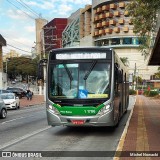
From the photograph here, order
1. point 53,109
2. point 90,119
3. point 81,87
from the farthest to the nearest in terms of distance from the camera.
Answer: point 53,109
point 81,87
point 90,119

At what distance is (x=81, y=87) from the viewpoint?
530 inches

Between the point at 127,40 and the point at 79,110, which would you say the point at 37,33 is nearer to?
the point at 127,40

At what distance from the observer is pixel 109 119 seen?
13.2 m

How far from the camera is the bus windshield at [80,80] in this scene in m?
13.4

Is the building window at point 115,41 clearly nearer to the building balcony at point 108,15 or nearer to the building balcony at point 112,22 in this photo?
the building balcony at point 112,22

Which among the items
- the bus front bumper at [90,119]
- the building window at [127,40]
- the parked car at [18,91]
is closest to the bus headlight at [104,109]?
the bus front bumper at [90,119]

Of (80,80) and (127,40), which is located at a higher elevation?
(127,40)

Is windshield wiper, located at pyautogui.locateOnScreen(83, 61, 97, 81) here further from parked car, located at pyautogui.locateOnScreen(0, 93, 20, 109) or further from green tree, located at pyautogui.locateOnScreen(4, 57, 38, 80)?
green tree, located at pyautogui.locateOnScreen(4, 57, 38, 80)

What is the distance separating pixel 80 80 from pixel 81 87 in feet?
0.84

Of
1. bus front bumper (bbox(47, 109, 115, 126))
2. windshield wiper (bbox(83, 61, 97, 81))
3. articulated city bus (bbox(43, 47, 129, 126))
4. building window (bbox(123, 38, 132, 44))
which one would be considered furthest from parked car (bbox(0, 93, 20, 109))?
building window (bbox(123, 38, 132, 44))

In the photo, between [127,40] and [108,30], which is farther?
[127,40]

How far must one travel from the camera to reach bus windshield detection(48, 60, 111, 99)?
44.0 feet

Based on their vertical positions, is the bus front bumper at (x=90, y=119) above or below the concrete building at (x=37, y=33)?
below

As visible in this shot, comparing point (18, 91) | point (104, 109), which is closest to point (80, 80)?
point (104, 109)
